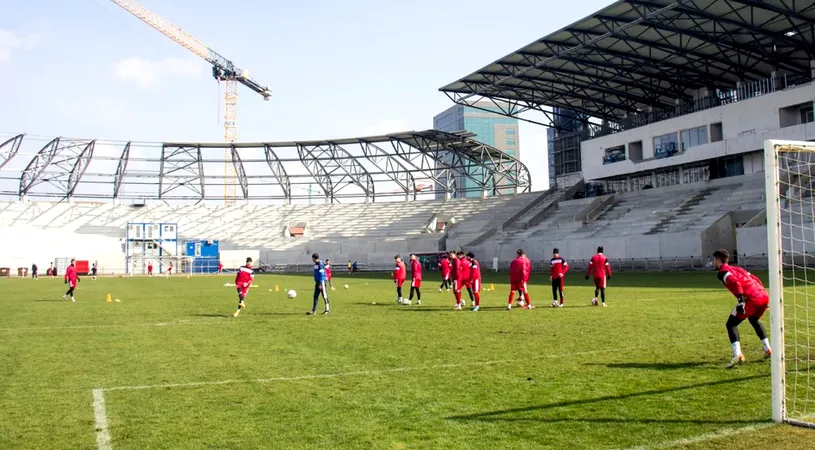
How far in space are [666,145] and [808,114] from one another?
12.5 metres

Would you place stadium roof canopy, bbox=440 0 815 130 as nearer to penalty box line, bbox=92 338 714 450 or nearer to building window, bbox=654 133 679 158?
building window, bbox=654 133 679 158

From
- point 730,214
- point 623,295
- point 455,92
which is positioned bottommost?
point 623,295

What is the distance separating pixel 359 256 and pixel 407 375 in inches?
2494

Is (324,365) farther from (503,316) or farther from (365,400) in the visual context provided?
Result: (503,316)

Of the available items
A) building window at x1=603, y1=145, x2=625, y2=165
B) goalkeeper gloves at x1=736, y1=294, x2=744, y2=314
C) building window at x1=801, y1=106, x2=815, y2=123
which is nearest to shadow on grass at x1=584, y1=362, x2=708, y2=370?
goalkeeper gloves at x1=736, y1=294, x2=744, y2=314

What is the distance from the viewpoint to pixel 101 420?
6.96 m

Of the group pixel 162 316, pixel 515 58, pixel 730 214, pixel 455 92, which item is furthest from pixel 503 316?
pixel 455 92

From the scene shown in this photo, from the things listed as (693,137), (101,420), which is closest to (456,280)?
(101,420)

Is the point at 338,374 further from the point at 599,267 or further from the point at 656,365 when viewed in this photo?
the point at 599,267

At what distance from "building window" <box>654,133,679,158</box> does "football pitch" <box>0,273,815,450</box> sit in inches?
1684

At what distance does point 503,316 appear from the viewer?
17.1 metres

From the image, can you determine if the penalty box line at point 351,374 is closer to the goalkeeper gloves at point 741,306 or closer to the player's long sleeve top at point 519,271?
the goalkeeper gloves at point 741,306

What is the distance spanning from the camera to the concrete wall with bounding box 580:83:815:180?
149 ft

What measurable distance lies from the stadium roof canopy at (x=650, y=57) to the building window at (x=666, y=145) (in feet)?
15.4
